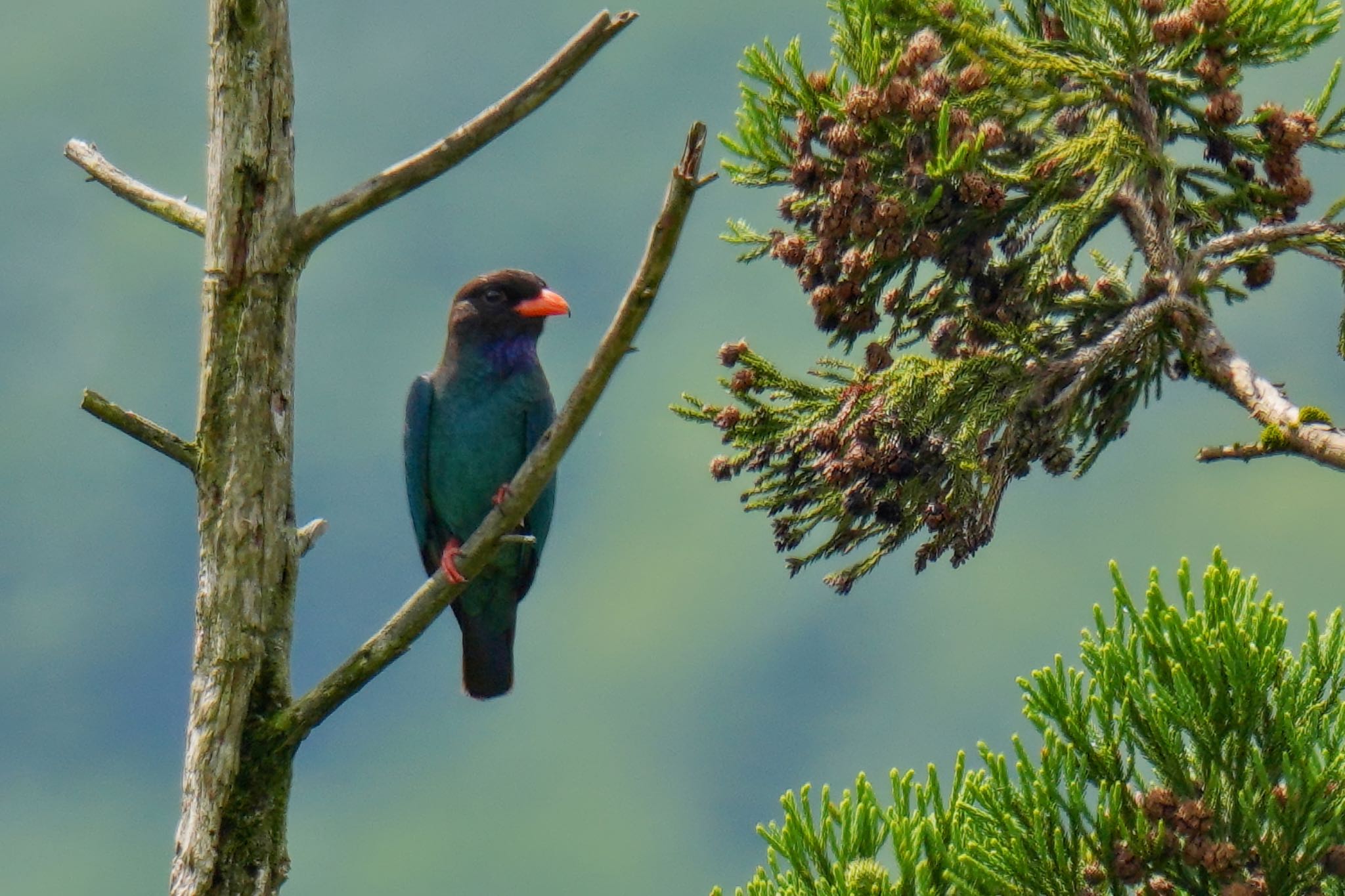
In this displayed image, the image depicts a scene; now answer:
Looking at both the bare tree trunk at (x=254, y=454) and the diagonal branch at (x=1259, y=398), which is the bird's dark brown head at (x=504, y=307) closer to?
the bare tree trunk at (x=254, y=454)

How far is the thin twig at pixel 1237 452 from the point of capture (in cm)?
454

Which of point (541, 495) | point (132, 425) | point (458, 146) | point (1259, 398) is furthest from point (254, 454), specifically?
point (1259, 398)

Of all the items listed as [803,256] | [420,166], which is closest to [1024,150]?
[803,256]

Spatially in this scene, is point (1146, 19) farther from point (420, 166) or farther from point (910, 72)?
point (420, 166)

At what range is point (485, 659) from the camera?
22.4 feet

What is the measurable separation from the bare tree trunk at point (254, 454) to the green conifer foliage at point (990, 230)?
108 centimetres

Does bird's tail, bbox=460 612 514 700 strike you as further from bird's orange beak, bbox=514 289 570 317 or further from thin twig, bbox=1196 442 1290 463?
thin twig, bbox=1196 442 1290 463

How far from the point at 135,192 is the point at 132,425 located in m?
1.16

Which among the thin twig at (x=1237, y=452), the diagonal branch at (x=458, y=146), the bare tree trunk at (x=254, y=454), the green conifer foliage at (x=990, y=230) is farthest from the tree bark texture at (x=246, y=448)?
the thin twig at (x=1237, y=452)

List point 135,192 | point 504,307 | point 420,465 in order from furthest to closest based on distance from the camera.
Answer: point 504,307
point 420,465
point 135,192

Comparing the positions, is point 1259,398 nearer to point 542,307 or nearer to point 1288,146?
point 1288,146

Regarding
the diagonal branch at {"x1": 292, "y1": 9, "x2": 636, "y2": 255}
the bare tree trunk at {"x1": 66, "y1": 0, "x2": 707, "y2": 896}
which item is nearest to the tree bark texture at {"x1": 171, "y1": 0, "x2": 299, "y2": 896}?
the bare tree trunk at {"x1": 66, "y1": 0, "x2": 707, "y2": 896}

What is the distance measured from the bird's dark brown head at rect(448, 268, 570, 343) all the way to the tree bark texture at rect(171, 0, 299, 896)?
87.6 inches

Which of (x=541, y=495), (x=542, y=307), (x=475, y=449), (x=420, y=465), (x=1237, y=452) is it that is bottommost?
(x=1237, y=452)
